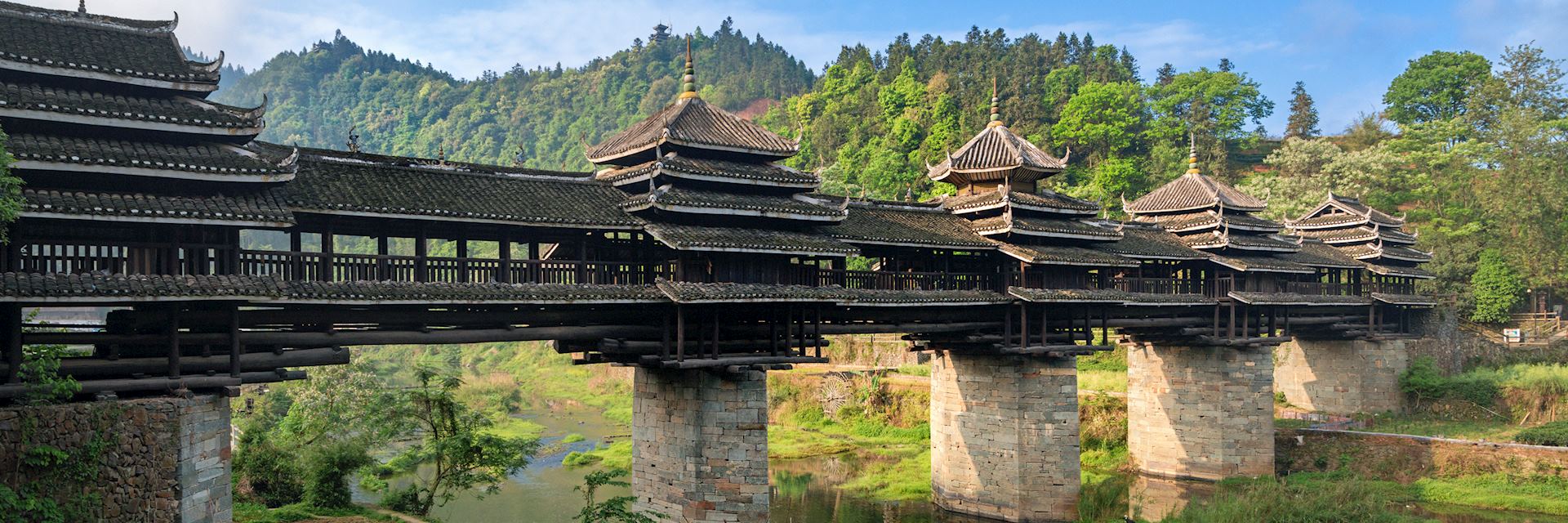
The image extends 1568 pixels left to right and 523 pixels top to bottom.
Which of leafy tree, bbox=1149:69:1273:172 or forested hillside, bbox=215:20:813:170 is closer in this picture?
leafy tree, bbox=1149:69:1273:172

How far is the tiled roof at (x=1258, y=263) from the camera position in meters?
31.6

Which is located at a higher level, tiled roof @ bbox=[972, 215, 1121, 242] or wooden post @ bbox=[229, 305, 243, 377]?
tiled roof @ bbox=[972, 215, 1121, 242]

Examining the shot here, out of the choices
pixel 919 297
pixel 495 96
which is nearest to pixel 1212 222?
pixel 919 297

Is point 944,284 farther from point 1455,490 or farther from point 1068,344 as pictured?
point 1455,490

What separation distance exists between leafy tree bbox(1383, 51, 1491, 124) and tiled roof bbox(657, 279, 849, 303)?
202 feet

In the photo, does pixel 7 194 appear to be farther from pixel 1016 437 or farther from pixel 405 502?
pixel 1016 437

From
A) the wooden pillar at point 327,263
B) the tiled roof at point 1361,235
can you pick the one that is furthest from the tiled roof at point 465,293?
the tiled roof at point 1361,235

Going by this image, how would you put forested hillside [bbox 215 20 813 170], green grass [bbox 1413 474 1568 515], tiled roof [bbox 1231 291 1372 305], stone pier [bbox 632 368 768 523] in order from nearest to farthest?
stone pier [bbox 632 368 768 523], green grass [bbox 1413 474 1568 515], tiled roof [bbox 1231 291 1372 305], forested hillside [bbox 215 20 813 170]

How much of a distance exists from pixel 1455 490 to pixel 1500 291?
784 inches

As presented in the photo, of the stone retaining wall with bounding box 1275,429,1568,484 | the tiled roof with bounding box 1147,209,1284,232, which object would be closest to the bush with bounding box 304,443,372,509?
the tiled roof with bounding box 1147,209,1284,232

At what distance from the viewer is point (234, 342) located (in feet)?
50.1

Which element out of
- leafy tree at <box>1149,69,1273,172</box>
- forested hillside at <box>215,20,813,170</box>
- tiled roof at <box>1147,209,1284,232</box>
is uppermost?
forested hillside at <box>215,20,813,170</box>

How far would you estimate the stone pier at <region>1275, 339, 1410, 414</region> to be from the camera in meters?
39.4

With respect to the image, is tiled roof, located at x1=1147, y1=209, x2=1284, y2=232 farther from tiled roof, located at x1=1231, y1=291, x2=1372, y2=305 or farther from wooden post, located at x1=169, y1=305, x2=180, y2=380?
wooden post, located at x1=169, y1=305, x2=180, y2=380
